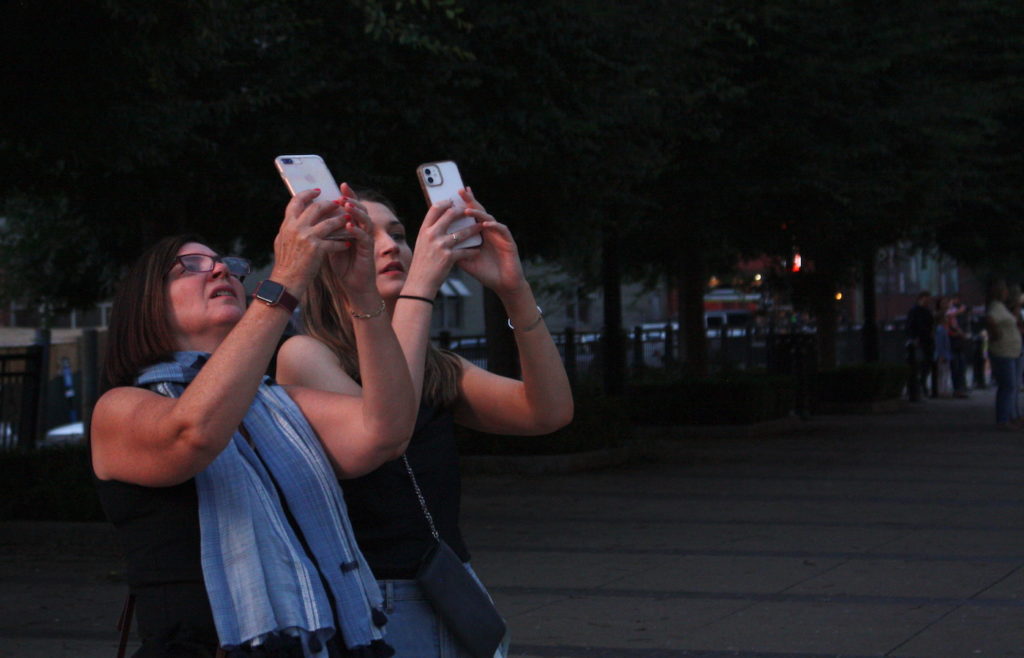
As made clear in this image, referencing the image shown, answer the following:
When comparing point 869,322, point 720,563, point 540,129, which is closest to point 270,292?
point 720,563

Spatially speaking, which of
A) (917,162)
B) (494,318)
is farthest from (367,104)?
(917,162)

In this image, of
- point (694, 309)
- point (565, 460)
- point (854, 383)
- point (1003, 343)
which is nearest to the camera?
point (565, 460)

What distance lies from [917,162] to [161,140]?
11.9m

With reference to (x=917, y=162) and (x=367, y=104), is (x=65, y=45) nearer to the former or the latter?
(x=367, y=104)

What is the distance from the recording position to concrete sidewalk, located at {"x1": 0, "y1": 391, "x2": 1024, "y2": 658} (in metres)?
6.92

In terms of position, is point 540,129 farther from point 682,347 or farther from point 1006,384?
point 682,347

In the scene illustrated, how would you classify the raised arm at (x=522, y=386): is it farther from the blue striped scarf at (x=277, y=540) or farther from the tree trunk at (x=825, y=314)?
the tree trunk at (x=825, y=314)

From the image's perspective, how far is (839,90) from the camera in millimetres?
17891

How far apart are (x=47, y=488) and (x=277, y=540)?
8.29 metres

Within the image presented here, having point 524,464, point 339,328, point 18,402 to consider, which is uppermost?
point 339,328

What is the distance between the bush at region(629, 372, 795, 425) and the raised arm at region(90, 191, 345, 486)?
16.3 metres

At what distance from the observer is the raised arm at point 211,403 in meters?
2.65

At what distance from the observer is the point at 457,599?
3148mm

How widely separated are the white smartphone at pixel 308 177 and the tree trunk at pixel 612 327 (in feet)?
50.1
